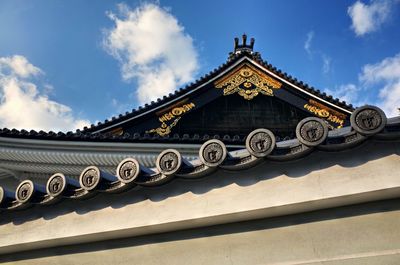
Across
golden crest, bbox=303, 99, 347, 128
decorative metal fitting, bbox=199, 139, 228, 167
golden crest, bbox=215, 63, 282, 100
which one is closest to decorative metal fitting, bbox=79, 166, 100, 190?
decorative metal fitting, bbox=199, 139, 228, 167

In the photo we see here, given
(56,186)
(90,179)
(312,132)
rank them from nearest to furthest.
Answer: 1. (312,132)
2. (90,179)
3. (56,186)

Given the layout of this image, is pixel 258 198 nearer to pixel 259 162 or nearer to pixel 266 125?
pixel 259 162

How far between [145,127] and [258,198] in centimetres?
724

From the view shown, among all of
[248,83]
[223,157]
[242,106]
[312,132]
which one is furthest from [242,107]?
[312,132]

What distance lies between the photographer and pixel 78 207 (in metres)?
3.79

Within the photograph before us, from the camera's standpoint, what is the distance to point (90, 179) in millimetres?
3510

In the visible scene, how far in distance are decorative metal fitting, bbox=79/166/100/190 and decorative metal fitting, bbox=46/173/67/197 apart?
261mm

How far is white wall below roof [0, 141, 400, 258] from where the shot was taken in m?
2.80

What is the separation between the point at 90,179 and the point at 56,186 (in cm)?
45

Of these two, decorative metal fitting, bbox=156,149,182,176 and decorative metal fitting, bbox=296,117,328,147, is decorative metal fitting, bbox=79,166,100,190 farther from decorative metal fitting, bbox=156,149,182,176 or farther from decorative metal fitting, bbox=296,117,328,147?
decorative metal fitting, bbox=296,117,328,147

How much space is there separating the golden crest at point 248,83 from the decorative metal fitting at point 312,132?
27.4 feet

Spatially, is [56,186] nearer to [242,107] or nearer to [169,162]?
[169,162]

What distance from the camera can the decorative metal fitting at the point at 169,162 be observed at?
319 cm

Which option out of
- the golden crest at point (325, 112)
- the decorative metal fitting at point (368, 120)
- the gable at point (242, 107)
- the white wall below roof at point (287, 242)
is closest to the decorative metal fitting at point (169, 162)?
the white wall below roof at point (287, 242)
